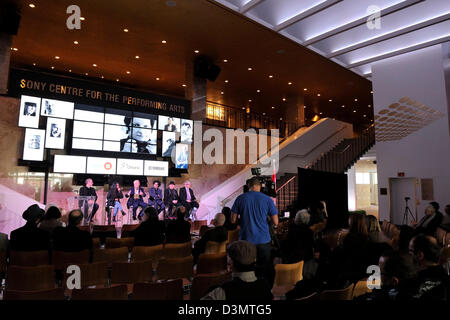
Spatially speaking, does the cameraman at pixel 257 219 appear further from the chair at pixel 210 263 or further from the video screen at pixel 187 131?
the video screen at pixel 187 131

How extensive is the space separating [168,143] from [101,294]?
27.7 feet

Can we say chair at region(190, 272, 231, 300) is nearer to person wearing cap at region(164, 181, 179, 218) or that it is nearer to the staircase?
person wearing cap at region(164, 181, 179, 218)

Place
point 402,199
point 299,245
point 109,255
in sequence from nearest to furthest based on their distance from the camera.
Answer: point 299,245, point 109,255, point 402,199

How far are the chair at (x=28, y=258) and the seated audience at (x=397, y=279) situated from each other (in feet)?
11.7

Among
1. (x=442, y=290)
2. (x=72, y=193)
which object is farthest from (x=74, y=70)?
(x=442, y=290)

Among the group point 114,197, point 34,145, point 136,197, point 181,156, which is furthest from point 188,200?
point 34,145

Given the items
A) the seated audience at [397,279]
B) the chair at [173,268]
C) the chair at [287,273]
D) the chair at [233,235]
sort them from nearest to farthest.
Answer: the seated audience at [397,279]
the chair at [287,273]
the chair at [173,268]
the chair at [233,235]

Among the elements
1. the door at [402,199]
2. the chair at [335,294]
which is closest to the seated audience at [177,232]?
the chair at [335,294]

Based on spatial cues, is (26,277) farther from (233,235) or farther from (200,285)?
(233,235)

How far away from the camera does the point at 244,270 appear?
2.03m

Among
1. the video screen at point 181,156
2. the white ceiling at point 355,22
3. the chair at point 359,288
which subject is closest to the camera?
the chair at point 359,288

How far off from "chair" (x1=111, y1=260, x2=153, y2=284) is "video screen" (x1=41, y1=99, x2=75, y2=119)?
6733 mm

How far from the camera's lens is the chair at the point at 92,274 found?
10.5 feet

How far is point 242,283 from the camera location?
1.94 metres
